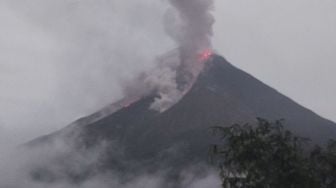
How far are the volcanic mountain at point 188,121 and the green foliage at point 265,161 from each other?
107769 mm

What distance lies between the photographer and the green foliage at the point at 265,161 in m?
17.4

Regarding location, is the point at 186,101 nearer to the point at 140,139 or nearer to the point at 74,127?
the point at 140,139

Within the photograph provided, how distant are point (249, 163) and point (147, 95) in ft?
452

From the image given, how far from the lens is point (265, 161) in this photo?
1758 centimetres

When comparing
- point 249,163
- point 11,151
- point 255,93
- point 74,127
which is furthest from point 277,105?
point 249,163

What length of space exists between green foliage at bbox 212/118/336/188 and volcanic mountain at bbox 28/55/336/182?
10777cm

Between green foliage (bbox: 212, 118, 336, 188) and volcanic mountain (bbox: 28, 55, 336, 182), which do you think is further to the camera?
volcanic mountain (bbox: 28, 55, 336, 182)

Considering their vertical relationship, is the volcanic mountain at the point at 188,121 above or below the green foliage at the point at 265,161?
above

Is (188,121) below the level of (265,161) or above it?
above

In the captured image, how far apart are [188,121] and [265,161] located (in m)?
127

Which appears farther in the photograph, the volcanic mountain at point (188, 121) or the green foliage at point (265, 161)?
the volcanic mountain at point (188, 121)

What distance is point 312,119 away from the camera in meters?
147

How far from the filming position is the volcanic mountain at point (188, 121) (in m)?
136

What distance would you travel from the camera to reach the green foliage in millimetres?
17391
